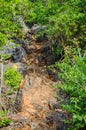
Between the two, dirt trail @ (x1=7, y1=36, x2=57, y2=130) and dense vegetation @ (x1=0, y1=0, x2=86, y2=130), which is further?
dirt trail @ (x1=7, y1=36, x2=57, y2=130)

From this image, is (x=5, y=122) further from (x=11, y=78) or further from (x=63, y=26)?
(x=63, y=26)

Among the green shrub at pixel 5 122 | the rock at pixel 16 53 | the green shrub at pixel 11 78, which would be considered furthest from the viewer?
the rock at pixel 16 53

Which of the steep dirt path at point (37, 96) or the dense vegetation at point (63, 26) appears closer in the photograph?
the dense vegetation at point (63, 26)

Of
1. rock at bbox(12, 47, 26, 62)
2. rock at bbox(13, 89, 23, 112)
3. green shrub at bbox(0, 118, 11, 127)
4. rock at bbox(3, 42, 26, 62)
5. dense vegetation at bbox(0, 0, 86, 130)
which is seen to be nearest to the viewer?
dense vegetation at bbox(0, 0, 86, 130)

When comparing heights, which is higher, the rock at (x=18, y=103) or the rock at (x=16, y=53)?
the rock at (x=16, y=53)

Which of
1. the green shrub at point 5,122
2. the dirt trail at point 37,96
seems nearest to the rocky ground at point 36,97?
the dirt trail at point 37,96

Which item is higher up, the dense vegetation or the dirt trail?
the dense vegetation

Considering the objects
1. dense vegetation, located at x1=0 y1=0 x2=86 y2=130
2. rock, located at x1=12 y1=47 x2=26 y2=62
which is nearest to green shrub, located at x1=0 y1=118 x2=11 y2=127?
dense vegetation, located at x1=0 y1=0 x2=86 y2=130

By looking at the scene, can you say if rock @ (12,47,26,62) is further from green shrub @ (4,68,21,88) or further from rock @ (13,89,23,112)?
green shrub @ (4,68,21,88)

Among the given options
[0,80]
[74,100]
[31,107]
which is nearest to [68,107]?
[74,100]

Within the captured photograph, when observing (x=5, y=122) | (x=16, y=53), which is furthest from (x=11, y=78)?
(x=16, y=53)

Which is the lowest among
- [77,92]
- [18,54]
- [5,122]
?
[5,122]

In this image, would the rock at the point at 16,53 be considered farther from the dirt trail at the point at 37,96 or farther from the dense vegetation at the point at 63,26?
the dense vegetation at the point at 63,26

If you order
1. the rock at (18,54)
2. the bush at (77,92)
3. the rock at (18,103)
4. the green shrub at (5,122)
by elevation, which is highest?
the rock at (18,54)
